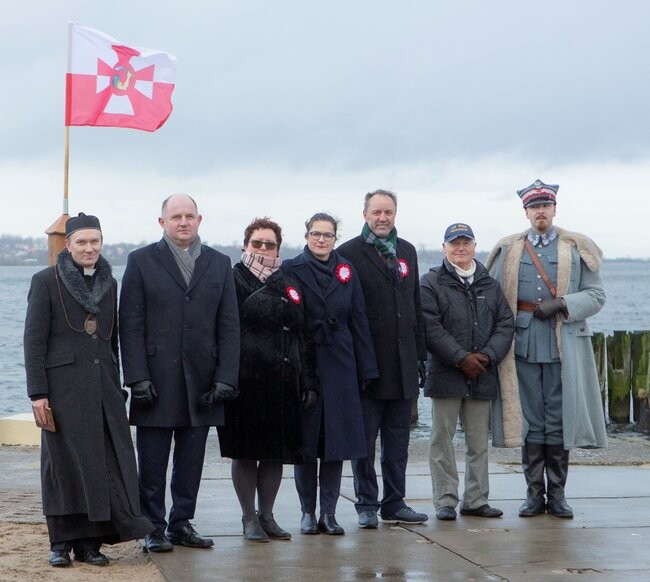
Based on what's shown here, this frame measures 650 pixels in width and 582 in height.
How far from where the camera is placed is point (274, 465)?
769 centimetres

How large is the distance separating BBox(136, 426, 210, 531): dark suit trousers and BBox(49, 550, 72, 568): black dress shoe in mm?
556

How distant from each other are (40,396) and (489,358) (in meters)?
2.93

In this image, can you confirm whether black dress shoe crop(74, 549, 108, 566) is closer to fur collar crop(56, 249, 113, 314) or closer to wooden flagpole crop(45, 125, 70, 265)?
fur collar crop(56, 249, 113, 314)

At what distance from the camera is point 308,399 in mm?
7617

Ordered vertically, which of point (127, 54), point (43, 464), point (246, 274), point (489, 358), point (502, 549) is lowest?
point (502, 549)

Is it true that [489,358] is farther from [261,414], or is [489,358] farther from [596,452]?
[596,452]

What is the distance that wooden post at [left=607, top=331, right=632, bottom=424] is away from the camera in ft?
52.6

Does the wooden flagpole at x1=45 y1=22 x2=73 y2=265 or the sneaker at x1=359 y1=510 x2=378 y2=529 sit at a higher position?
the wooden flagpole at x1=45 y1=22 x2=73 y2=265

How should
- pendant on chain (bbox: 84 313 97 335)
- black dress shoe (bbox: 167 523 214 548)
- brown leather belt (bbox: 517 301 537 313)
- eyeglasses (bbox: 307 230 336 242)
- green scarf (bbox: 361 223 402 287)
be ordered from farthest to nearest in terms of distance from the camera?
brown leather belt (bbox: 517 301 537 313), green scarf (bbox: 361 223 402 287), eyeglasses (bbox: 307 230 336 242), black dress shoe (bbox: 167 523 214 548), pendant on chain (bbox: 84 313 97 335)

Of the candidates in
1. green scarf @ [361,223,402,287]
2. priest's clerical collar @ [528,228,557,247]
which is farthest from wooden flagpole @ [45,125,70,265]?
priest's clerical collar @ [528,228,557,247]

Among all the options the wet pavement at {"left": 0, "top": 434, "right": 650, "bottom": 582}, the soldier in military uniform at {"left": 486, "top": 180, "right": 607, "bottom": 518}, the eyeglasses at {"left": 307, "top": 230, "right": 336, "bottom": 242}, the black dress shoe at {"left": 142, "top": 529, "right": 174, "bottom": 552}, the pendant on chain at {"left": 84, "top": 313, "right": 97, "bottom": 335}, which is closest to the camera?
the wet pavement at {"left": 0, "top": 434, "right": 650, "bottom": 582}

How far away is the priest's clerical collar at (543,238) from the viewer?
27.9 ft

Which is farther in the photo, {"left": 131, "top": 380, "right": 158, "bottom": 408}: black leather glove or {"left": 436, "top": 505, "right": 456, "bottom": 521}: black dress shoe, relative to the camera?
{"left": 436, "top": 505, "right": 456, "bottom": 521}: black dress shoe

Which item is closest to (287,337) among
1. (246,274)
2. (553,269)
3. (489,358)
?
(246,274)
